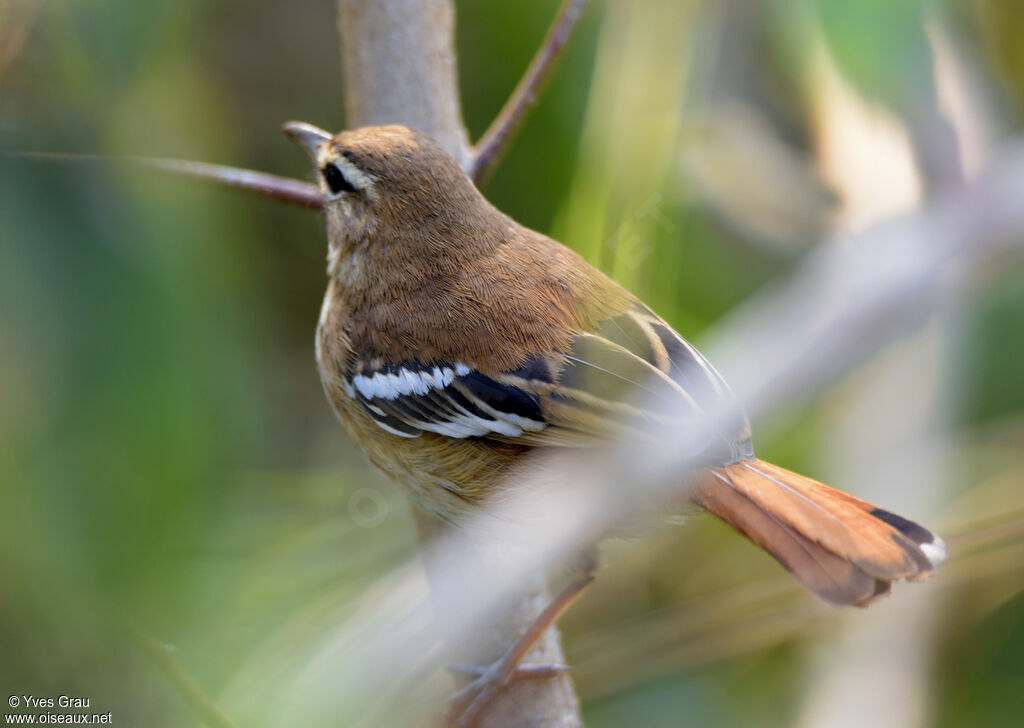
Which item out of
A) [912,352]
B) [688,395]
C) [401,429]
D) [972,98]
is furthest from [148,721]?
[972,98]

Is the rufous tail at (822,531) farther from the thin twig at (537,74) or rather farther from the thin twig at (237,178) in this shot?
the thin twig at (237,178)

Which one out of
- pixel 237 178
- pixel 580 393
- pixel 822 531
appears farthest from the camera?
pixel 237 178

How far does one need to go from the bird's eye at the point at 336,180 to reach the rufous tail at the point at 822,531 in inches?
41.4

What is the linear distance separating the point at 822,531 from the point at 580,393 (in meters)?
0.52

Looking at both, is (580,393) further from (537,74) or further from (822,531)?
(537,74)

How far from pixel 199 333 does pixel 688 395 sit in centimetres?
158

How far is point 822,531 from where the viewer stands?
5.94 feet

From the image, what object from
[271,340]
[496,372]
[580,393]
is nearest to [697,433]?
[580,393]

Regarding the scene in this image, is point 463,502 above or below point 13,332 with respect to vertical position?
below

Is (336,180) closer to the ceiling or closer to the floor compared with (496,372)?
closer to the ceiling

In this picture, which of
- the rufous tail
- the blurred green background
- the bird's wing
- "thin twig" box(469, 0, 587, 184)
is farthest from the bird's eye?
the rufous tail

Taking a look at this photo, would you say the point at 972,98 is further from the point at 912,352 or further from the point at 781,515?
the point at 781,515

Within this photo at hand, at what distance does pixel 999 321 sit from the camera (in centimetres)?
300

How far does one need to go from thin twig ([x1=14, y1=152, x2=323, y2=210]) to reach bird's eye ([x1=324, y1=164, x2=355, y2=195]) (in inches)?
2.3
